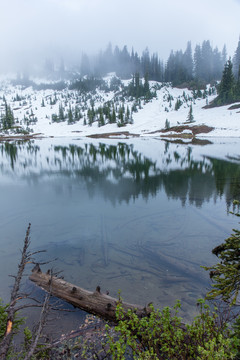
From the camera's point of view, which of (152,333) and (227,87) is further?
(227,87)


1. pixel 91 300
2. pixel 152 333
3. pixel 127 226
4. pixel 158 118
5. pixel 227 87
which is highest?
pixel 227 87

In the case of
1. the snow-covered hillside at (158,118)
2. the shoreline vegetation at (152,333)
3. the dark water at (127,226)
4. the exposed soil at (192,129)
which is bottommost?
the dark water at (127,226)

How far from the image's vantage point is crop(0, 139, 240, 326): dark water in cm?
709

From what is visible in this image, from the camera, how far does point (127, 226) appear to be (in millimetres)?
11273

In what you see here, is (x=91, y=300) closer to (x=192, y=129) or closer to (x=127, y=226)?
(x=127, y=226)

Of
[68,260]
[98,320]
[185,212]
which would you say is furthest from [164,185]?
[98,320]

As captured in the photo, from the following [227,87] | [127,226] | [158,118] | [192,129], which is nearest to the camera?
[127,226]

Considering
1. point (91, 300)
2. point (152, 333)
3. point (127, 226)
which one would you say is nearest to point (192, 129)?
point (127, 226)

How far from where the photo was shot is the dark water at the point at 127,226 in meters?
7.09

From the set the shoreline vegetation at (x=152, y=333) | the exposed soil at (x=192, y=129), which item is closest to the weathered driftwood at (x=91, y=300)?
the shoreline vegetation at (x=152, y=333)

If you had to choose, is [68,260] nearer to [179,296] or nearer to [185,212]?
[179,296]

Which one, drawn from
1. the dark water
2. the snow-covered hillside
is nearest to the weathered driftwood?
the dark water

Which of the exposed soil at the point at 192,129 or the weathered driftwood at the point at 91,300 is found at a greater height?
the exposed soil at the point at 192,129

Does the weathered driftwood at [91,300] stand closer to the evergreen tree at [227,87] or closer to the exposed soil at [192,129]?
the exposed soil at [192,129]
